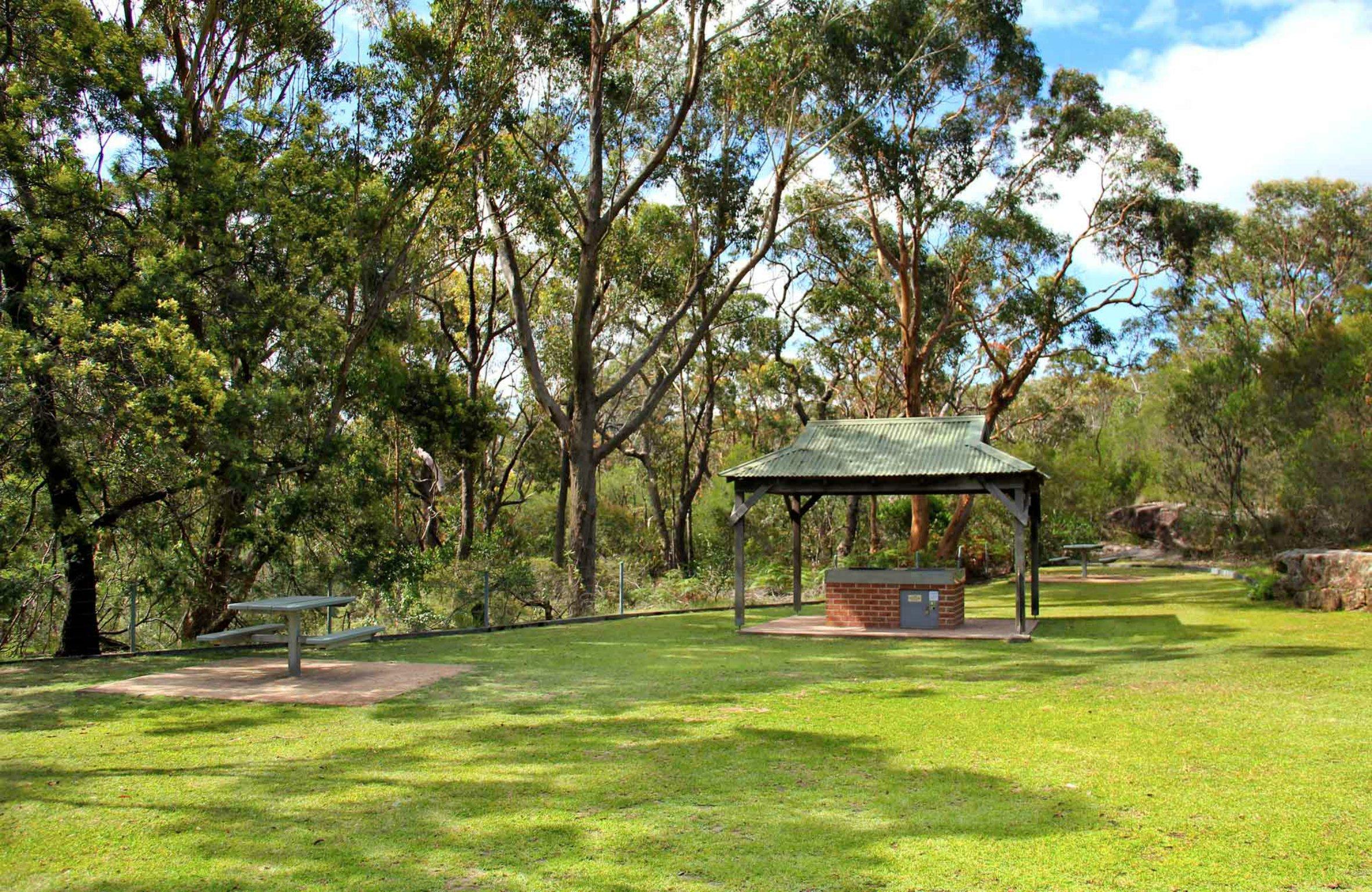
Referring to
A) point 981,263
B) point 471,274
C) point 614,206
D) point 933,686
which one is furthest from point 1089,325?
point 933,686

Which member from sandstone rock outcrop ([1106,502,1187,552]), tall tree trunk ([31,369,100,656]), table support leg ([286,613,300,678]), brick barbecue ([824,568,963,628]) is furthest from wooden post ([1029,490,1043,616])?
sandstone rock outcrop ([1106,502,1187,552])

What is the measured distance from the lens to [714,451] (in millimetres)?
46594

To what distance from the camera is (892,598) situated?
14.3 m

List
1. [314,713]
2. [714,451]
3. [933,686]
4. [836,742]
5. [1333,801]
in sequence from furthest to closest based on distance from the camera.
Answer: [714,451], [933,686], [314,713], [836,742], [1333,801]

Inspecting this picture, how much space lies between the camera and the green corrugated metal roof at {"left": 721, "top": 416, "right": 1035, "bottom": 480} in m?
13.6

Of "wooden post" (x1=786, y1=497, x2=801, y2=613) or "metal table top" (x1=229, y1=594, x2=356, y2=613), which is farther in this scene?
"wooden post" (x1=786, y1=497, x2=801, y2=613)

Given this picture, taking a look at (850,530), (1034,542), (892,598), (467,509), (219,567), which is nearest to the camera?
(219,567)

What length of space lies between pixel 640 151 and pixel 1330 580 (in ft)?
52.9

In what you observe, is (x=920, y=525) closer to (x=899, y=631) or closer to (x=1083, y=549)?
(x=1083, y=549)

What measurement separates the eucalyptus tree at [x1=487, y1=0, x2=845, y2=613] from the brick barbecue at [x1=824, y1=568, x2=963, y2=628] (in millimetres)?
5500

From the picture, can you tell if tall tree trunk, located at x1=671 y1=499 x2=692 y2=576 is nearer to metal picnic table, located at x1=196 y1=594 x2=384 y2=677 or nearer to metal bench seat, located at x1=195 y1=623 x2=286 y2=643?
metal bench seat, located at x1=195 y1=623 x2=286 y2=643

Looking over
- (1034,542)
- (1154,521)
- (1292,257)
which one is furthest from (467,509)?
(1292,257)

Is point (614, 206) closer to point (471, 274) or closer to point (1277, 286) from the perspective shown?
point (471, 274)

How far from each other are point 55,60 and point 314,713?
909cm
